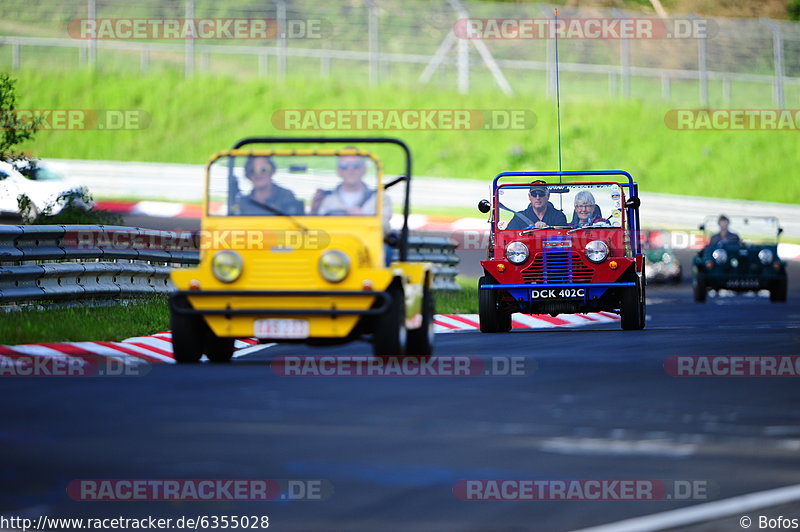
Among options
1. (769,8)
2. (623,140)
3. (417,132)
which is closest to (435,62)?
(417,132)

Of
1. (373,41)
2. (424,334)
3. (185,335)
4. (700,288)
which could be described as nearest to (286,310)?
(185,335)

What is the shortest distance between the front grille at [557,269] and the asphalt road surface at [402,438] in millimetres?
3005

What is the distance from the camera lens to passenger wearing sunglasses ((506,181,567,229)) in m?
17.1

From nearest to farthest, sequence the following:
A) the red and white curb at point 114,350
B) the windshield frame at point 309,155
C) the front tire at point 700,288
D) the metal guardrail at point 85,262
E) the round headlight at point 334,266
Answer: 1. the round headlight at point 334,266
2. the windshield frame at point 309,155
3. the red and white curb at point 114,350
4. the metal guardrail at point 85,262
5. the front tire at point 700,288

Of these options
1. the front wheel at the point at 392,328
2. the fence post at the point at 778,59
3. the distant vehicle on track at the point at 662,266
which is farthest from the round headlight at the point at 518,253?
the fence post at the point at 778,59

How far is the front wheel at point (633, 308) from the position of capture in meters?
16.8

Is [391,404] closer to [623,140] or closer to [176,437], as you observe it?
[176,437]

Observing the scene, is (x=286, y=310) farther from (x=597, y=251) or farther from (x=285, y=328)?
(x=597, y=251)

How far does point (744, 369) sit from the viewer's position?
13320mm

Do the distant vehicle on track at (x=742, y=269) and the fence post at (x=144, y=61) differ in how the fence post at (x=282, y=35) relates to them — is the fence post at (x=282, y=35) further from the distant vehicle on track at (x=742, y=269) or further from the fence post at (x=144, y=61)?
the distant vehicle on track at (x=742, y=269)

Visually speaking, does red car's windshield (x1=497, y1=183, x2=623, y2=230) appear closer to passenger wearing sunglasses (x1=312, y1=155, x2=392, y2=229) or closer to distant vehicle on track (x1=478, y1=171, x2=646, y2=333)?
distant vehicle on track (x1=478, y1=171, x2=646, y2=333)

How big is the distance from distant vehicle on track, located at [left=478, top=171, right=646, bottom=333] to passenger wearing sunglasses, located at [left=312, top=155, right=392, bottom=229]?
3.95 meters

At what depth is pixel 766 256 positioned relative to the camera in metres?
25.7

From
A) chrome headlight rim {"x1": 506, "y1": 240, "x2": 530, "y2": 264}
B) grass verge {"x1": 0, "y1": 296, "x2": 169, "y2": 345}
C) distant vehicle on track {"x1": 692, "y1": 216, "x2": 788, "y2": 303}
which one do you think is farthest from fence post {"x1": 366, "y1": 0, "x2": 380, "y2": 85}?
grass verge {"x1": 0, "y1": 296, "x2": 169, "y2": 345}
